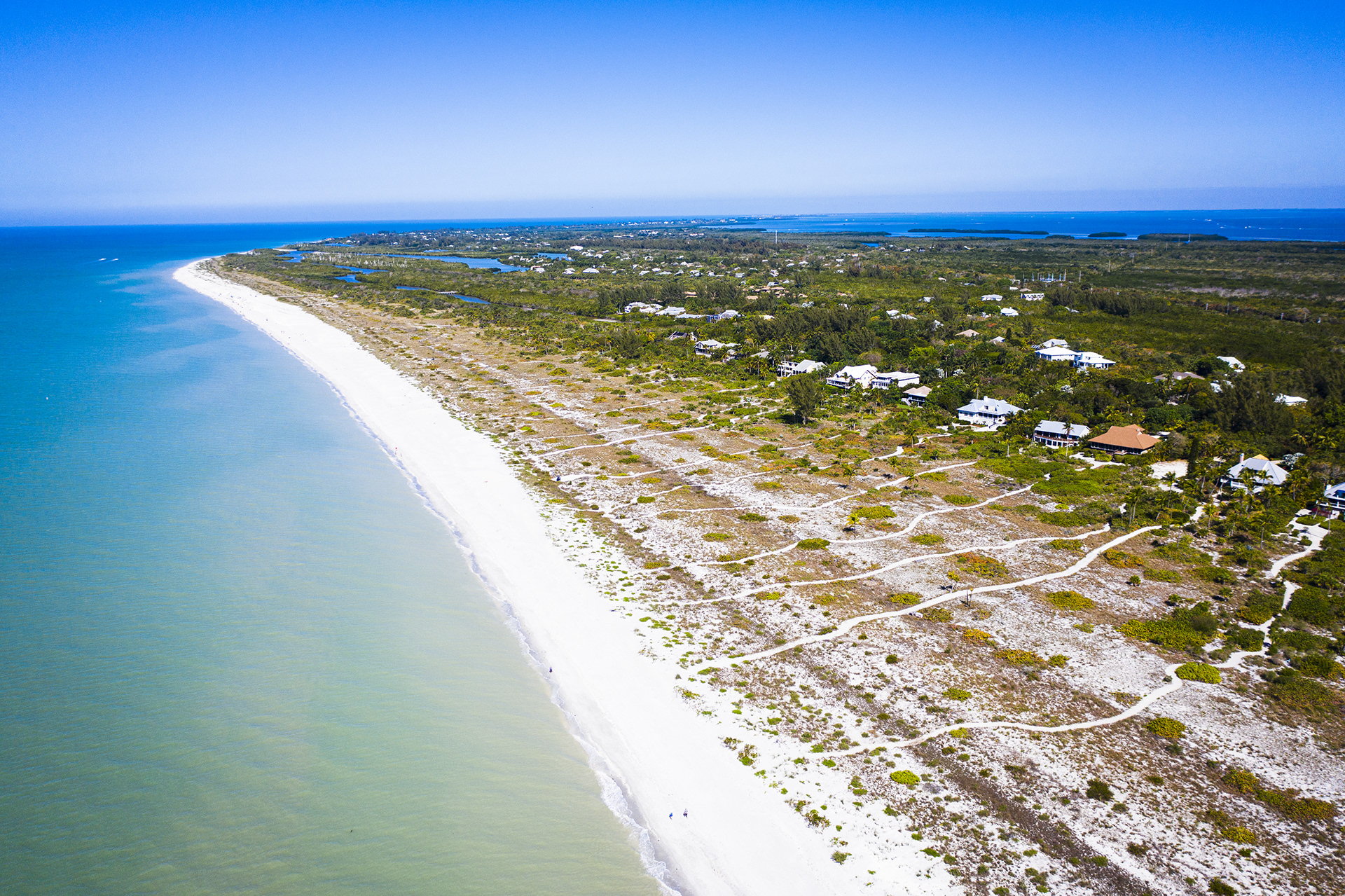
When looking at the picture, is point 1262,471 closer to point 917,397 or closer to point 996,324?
point 917,397

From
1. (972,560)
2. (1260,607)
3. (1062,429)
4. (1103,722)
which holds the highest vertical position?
(1062,429)

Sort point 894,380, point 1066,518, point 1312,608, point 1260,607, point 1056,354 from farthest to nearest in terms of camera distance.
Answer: point 1056,354 < point 894,380 < point 1066,518 < point 1260,607 < point 1312,608

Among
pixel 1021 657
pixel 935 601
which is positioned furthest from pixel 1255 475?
pixel 1021 657

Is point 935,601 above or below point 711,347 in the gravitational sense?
below

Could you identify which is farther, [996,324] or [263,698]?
[996,324]

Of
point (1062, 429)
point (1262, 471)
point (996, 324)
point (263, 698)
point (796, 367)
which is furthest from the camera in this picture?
point (996, 324)

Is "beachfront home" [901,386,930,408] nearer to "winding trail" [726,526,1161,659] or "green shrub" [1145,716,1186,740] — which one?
"winding trail" [726,526,1161,659]

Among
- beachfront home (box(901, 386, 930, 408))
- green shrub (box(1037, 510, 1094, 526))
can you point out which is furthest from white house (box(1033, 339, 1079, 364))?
green shrub (box(1037, 510, 1094, 526))
